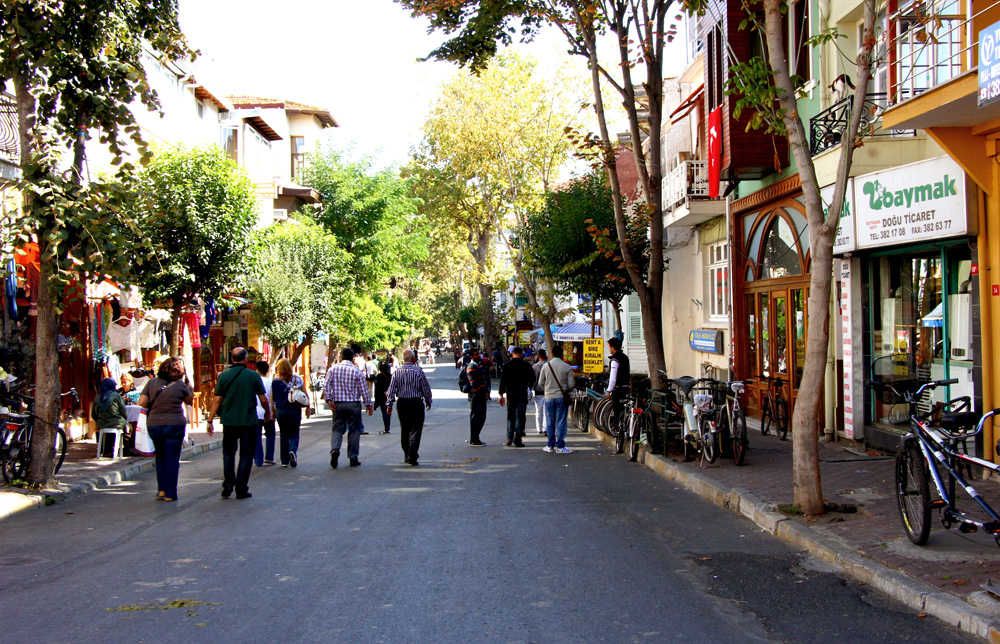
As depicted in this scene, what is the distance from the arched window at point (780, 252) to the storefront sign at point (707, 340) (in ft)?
10.3

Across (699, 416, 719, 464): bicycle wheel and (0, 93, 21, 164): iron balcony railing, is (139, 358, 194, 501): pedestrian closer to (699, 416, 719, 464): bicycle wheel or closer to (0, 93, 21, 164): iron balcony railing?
(0, 93, 21, 164): iron balcony railing

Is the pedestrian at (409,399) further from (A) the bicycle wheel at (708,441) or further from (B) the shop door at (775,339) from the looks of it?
(B) the shop door at (775,339)

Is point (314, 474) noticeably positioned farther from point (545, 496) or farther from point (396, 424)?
point (396, 424)

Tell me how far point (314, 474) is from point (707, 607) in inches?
313

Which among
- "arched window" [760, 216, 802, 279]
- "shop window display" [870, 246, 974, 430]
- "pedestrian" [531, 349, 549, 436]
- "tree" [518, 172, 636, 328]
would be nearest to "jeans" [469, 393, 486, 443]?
"pedestrian" [531, 349, 549, 436]

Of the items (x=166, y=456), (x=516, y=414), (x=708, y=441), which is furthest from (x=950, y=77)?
(x=166, y=456)

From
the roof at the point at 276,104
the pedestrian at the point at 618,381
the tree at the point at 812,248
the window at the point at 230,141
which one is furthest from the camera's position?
the roof at the point at 276,104

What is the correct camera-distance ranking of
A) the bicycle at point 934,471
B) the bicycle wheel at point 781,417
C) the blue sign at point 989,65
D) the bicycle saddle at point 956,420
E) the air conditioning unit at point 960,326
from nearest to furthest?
the bicycle at point 934,471, the bicycle saddle at point 956,420, the blue sign at point 989,65, the air conditioning unit at point 960,326, the bicycle wheel at point 781,417

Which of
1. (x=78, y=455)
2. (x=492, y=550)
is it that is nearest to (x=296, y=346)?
(x=78, y=455)

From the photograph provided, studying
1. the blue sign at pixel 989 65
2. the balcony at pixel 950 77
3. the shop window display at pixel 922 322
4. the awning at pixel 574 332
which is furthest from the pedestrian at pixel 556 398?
the awning at pixel 574 332

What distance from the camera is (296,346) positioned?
28094mm

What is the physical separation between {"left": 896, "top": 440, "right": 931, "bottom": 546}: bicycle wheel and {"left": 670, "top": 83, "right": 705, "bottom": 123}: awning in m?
13.6

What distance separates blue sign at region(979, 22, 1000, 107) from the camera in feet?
24.7

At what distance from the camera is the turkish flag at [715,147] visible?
15.7 metres
